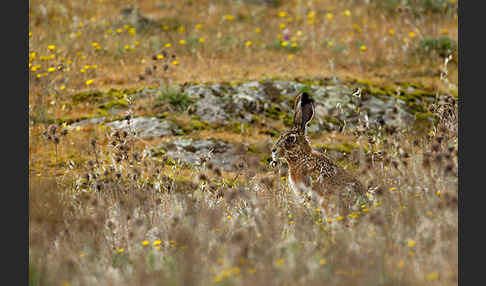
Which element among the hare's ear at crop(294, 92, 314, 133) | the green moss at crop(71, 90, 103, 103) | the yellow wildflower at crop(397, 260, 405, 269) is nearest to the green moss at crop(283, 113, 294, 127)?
the green moss at crop(71, 90, 103, 103)

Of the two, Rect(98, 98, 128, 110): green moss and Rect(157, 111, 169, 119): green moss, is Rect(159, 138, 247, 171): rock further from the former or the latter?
Rect(98, 98, 128, 110): green moss

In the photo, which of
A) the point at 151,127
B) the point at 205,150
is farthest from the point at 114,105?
the point at 205,150

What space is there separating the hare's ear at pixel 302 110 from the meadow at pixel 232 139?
1.88 feet

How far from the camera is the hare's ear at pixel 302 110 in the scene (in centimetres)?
618

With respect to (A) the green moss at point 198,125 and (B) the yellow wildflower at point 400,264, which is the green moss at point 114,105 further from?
(B) the yellow wildflower at point 400,264

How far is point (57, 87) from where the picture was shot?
11.9m

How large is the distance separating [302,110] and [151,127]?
14.6 feet

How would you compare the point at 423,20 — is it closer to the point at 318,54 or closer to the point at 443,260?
the point at 318,54

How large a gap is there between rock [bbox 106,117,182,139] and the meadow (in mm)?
41

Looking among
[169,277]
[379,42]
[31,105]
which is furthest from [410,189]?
[379,42]

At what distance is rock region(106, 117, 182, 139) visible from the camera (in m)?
9.99

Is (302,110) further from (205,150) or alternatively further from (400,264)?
(205,150)

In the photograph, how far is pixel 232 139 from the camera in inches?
391

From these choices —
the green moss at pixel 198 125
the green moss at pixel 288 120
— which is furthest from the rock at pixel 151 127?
the green moss at pixel 288 120
